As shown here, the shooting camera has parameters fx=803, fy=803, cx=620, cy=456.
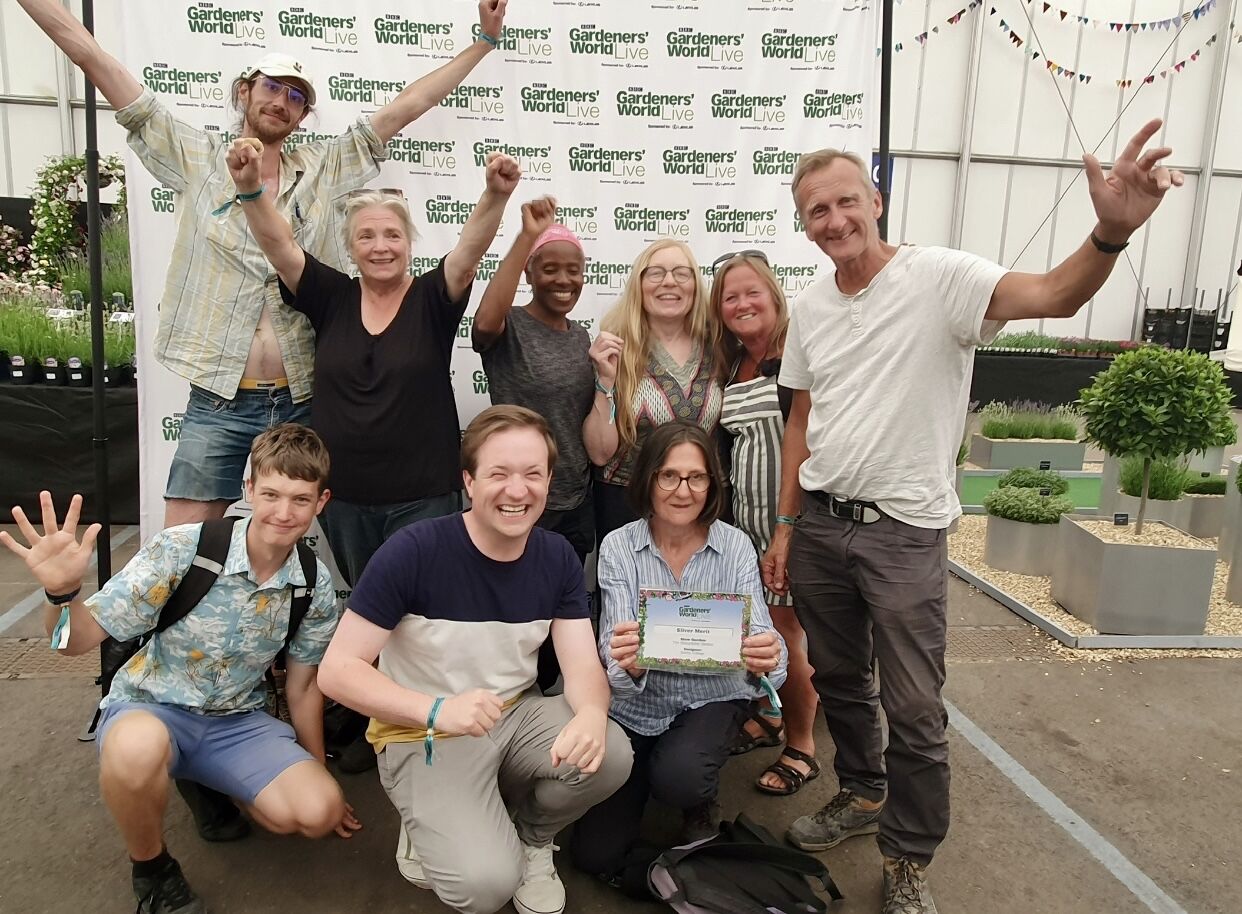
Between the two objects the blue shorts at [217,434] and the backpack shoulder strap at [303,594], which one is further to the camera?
the blue shorts at [217,434]

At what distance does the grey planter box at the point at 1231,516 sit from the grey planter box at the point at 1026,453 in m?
2.23

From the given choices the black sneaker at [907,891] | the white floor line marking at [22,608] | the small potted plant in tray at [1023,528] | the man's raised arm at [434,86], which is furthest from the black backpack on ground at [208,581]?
the small potted plant in tray at [1023,528]

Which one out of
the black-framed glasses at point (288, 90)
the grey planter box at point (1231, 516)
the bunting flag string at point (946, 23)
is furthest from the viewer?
the bunting flag string at point (946, 23)

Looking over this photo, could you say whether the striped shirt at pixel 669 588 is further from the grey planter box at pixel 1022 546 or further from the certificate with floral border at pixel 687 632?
the grey planter box at pixel 1022 546

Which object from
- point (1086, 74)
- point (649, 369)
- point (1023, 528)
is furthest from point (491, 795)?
point (1086, 74)

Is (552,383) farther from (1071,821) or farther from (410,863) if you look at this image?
(1071,821)

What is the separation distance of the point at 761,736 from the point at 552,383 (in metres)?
1.67

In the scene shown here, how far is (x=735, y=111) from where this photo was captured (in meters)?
3.58

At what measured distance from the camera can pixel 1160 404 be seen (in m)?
4.38

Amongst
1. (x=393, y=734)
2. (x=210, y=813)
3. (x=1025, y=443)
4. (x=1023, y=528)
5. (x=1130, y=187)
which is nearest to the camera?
(x=1130, y=187)

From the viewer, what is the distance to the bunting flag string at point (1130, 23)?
13.9 meters

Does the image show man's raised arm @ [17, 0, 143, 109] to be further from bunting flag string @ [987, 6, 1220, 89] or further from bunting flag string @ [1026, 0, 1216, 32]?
bunting flag string @ [1026, 0, 1216, 32]

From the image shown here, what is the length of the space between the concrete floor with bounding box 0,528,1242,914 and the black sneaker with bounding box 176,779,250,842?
0.13ft

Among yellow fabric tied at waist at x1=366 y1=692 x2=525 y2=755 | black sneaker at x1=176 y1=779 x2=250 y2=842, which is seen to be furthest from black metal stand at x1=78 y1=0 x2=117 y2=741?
yellow fabric tied at waist at x1=366 y1=692 x2=525 y2=755
